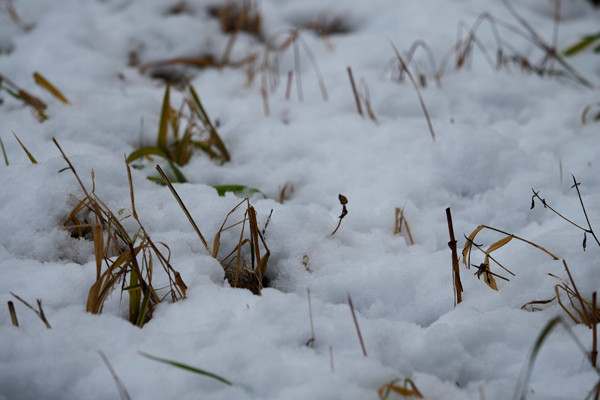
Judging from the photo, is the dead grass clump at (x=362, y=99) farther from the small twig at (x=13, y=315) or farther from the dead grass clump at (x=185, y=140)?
the small twig at (x=13, y=315)

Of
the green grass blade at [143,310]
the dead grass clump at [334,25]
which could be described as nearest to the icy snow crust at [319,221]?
the green grass blade at [143,310]

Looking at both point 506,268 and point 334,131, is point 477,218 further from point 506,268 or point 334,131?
point 334,131

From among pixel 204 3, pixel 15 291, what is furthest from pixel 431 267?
pixel 204 3

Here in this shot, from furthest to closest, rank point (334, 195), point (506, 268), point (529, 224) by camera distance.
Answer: point (334, 195), point (529, 224), point (506, 268)

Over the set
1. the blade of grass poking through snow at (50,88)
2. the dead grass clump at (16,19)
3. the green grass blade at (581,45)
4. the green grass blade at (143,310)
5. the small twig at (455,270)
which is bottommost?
the green grass blade at (143,310)

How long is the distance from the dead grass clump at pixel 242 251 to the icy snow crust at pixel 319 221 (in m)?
0.03

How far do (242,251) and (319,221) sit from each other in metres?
0.19

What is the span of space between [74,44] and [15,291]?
56.7 inches

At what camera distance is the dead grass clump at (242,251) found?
878 mm

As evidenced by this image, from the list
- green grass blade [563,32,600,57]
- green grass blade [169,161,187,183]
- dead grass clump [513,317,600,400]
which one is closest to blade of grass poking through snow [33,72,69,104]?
green grass blade [169,161,187,183]

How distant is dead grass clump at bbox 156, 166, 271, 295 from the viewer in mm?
878

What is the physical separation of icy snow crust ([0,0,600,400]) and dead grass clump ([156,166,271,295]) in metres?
0.03

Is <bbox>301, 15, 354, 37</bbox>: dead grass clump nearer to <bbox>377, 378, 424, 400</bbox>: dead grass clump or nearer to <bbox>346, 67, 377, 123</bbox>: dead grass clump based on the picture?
<bbox>346, 67, 377, 123</bbox>: dead grass clump

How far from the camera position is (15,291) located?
2.67ft
